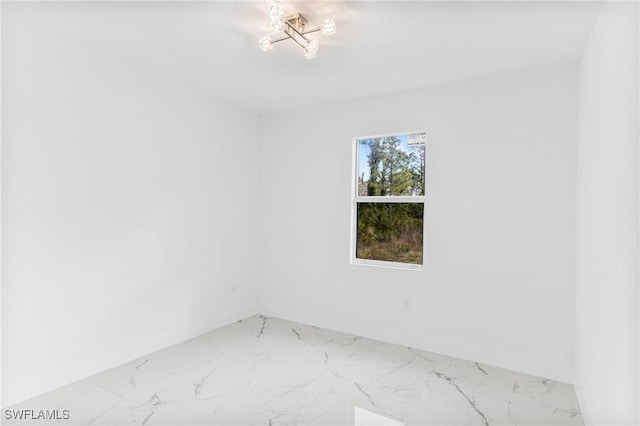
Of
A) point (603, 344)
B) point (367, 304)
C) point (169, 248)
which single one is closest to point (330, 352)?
point (367, 304)

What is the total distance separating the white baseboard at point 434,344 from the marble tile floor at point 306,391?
0.24ft

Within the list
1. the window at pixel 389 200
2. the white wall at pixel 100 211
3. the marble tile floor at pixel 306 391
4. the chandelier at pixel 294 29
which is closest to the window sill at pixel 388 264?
the window at pixel 389 200

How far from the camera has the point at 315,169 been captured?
12.8 ft

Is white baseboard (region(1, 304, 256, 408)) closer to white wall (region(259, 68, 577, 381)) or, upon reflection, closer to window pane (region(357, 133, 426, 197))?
white wall (region(259, 68, 577, 381))

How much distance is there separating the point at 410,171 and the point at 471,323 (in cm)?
142

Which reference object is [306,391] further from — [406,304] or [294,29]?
[294,29]

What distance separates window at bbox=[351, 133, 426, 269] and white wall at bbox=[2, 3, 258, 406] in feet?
4.45

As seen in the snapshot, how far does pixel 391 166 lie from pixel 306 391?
214 cm

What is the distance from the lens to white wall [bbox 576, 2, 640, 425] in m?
1.39

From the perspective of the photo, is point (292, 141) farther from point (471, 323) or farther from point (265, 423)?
point (265, 423)

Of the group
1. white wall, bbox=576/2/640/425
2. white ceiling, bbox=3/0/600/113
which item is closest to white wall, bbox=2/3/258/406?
white ceiling, bbox=3/0/600/113

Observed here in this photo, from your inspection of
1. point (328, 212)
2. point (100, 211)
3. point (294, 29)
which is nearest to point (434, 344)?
point (328, 212)

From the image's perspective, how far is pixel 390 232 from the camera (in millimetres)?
3598

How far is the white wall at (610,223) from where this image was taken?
1390 millimetres
